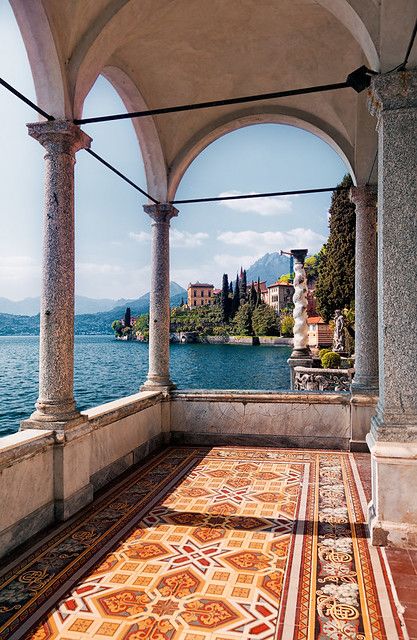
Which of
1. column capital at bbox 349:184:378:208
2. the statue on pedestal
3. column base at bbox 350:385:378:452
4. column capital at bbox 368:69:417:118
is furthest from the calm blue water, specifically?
column capital at bbox 368:69:417:118

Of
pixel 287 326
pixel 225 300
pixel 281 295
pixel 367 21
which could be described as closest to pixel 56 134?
Answer: pixel 367 21

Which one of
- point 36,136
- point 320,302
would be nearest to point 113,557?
point 36,136

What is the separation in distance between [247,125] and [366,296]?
3581mm

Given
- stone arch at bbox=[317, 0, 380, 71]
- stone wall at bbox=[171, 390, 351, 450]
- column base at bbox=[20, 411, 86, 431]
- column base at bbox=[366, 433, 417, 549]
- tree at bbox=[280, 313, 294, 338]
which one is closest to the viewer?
column base at bbox=[366, 433, 417, 549]

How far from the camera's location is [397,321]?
414 cm

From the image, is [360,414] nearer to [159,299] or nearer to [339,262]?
[159,299]

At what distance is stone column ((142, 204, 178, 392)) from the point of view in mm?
8172

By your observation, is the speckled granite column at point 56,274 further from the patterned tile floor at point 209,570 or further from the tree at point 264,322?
the tree at point 264,322

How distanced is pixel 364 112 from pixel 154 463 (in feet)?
19.3

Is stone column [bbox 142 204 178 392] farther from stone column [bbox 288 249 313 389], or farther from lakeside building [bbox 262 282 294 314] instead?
lakeside building [bbox 262 282 294 314]

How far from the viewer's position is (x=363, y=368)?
738cm

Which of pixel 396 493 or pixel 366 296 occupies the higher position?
pixel 366 296

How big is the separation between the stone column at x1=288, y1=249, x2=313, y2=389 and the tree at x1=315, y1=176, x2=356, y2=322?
12632 mm

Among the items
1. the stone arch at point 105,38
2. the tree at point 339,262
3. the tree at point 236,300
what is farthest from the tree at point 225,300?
the stone arch at point 105,38
